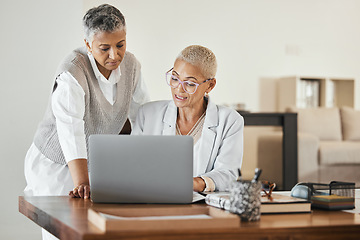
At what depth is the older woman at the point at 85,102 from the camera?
218cm

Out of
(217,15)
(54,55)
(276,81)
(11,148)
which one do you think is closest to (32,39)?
(54,55)

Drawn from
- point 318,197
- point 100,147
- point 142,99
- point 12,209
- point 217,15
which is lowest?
point 12,209

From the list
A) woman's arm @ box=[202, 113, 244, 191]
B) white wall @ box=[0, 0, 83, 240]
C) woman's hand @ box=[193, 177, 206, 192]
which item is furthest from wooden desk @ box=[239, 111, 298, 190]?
woman's hand @ box=[193, 177, 206, 192]

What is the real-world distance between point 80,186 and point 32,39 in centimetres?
211

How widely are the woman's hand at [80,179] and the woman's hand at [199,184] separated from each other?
39cm

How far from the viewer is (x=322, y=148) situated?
22.8 feet

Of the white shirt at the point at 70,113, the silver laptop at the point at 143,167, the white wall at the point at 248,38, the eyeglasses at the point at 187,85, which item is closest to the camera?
the silver laptop at the point at 143,167

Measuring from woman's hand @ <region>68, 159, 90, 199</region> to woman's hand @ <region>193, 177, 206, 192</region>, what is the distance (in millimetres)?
389

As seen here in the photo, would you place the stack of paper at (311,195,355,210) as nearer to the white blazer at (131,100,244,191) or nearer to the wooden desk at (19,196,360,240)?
the wooden desk at (19,196,360,240)

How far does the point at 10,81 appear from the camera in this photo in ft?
12.2

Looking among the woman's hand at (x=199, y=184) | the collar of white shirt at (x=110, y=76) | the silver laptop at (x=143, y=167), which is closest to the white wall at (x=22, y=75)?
the collar of white shirt at (x=110, y=76)

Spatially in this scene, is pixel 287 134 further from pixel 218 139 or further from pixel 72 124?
pixel 72 124

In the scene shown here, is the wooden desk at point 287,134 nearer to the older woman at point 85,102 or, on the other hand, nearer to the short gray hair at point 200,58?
the older woman at point 85,102

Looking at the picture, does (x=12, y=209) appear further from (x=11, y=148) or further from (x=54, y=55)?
(x=54, y=55)
